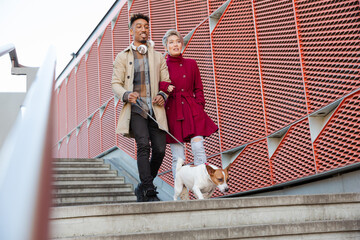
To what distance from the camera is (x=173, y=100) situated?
5.10m

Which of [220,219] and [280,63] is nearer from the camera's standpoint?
[220,219]

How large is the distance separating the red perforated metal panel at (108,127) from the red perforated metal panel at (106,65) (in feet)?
1.05

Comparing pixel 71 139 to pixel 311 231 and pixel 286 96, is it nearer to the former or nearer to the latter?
pixel 286 96

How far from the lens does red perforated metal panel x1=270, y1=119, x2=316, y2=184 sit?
5.22 metres

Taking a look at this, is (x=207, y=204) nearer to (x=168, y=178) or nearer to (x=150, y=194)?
(x=150, y=194)

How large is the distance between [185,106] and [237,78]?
6.12 ft

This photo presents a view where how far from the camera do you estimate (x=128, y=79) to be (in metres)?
4.95

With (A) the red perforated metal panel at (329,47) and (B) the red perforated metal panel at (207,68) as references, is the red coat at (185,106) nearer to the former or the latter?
(A) the red perforated metal panel at (329,47)

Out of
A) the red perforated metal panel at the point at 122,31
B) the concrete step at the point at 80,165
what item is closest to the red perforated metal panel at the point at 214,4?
the concrete step at the point at 80,165

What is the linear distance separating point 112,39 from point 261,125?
6.91m

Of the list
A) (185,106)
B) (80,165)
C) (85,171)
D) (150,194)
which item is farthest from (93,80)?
(150,194)

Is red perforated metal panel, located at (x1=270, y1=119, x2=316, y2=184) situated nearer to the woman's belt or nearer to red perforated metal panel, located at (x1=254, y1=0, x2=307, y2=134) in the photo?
red perforated metal panel, located at (x1=254, y1=0, x2=307, y2=134)

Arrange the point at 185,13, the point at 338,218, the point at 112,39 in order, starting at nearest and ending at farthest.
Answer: the point at 338,218 → the point at 185,13 → the point at 112,39

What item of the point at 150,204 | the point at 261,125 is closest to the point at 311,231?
the point at 150,204
